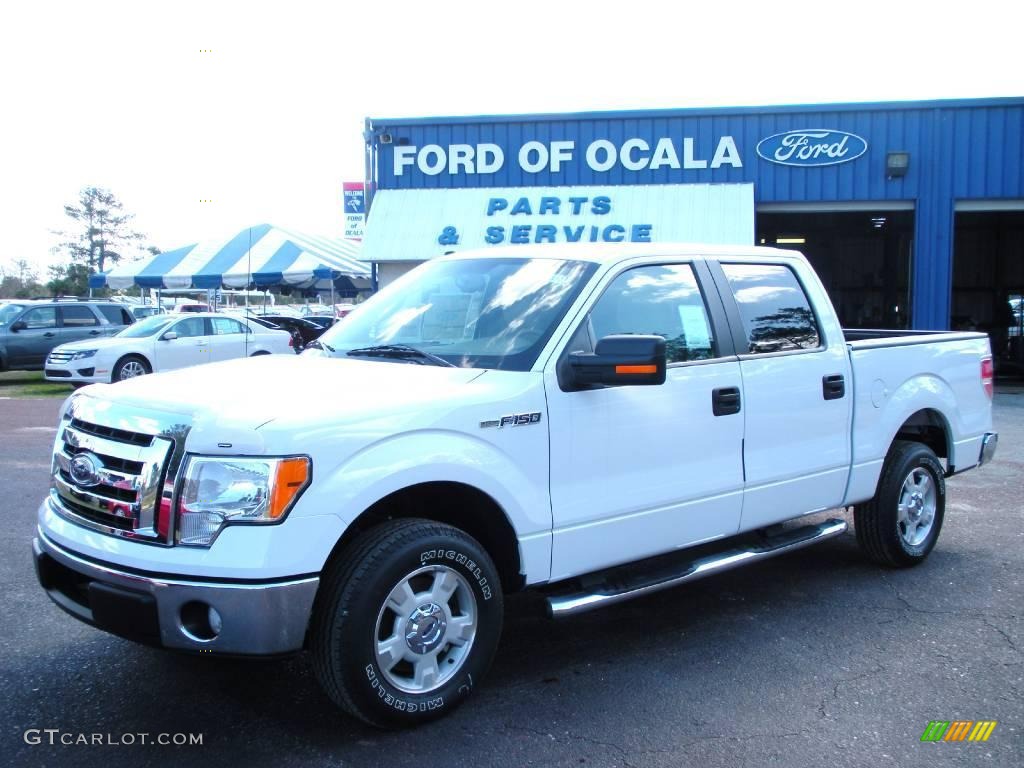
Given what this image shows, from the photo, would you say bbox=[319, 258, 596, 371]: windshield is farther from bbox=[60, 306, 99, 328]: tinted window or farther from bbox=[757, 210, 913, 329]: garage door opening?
bbox=[757, 210, 913, 329]: garage door opening

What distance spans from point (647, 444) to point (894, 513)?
7.44 feet

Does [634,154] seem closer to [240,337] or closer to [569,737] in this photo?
[240,337]

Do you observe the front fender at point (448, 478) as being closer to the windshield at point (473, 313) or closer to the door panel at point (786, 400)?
the windshield at point (473, 313)

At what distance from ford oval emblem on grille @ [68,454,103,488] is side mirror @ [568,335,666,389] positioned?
1.95 m

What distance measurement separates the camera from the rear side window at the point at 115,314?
71.0ft

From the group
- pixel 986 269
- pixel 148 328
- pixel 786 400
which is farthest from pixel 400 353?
pixel 986 269

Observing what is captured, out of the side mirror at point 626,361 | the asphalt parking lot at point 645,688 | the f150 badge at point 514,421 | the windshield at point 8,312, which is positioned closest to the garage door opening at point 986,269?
the asphalt parking lot at point 645,688

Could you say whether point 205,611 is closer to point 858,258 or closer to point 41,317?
point 41,317

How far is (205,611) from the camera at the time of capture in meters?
3.23

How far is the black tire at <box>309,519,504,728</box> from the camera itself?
3.35 meters

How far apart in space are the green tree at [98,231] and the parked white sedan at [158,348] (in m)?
46.2

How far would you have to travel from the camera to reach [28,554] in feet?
19.6

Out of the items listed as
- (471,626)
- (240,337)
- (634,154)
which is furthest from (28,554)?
(634,154)

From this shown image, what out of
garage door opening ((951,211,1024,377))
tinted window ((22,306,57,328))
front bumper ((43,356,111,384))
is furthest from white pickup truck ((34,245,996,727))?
garage door opening ((951,211,1024,377))
